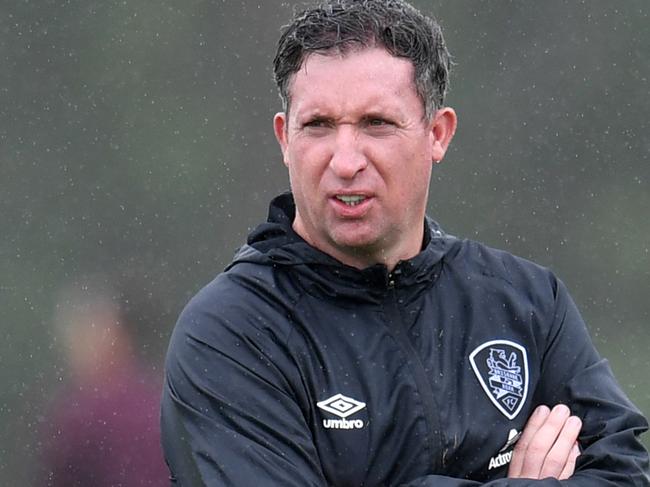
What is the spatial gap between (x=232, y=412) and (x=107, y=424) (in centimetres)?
188

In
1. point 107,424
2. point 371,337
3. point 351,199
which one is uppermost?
point 351,199

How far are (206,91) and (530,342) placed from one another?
5722 millimetres

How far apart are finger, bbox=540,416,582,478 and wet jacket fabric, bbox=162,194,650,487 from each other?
0.03m

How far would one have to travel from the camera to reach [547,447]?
10.4 ft

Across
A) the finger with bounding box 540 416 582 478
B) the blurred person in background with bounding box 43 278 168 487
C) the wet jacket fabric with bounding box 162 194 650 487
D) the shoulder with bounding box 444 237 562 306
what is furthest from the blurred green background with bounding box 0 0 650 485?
the finger with bounding box 540 416 582 478

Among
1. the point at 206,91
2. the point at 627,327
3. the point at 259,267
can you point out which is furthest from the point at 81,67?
the point at 259,267

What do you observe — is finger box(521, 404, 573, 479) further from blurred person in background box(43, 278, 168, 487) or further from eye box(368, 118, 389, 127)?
blurred person in background box(43, 278, 168, 487)

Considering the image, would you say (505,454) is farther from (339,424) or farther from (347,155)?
(347,155)

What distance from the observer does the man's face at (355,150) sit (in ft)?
10.2

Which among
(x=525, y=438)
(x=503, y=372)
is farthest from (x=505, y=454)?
(x=503, y=372)

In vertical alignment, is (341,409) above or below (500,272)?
below

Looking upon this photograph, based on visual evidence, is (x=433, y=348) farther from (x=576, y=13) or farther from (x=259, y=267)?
(x=576, y=13)

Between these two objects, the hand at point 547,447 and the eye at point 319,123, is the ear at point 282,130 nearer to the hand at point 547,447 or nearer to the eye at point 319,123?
the eye at point 319,123

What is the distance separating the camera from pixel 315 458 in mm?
3012
